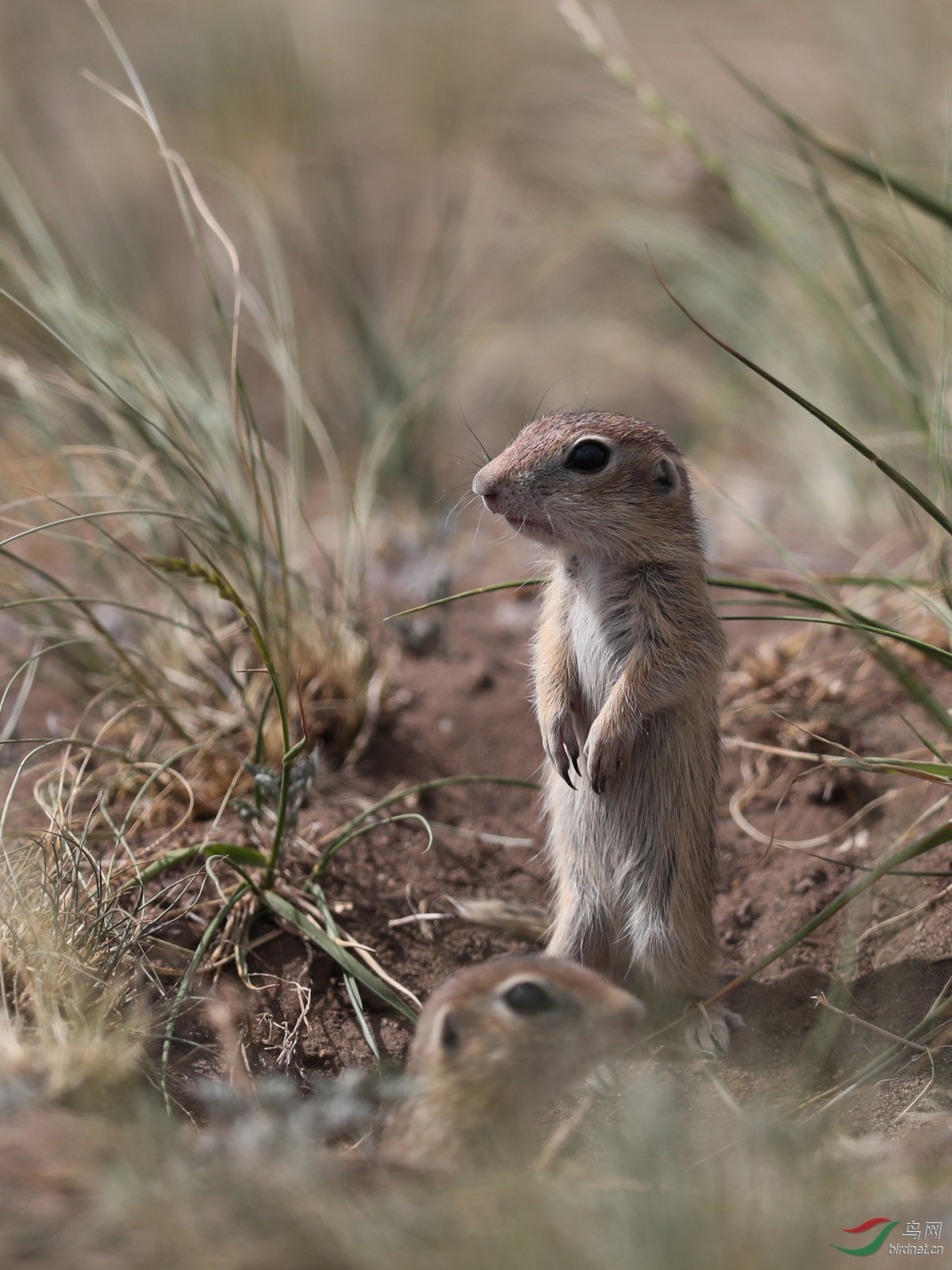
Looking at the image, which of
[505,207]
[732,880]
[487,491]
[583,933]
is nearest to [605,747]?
[583,933]

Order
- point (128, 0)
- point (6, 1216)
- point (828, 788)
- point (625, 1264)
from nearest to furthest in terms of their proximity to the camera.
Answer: point (625, 1264) < point (6, 1216) < point (828, 788) < point (128, 0)

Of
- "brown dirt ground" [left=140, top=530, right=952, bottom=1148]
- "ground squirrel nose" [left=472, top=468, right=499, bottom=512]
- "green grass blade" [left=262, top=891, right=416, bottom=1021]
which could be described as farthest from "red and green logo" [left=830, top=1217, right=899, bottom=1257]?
"ground squirrel nose" [left=472, top=468, right=499, bottom=512]

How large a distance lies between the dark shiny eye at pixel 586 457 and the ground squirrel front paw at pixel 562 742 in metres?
0.70

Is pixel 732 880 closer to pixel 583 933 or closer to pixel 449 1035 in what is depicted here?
pixel 583 933

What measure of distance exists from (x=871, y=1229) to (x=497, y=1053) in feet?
2.44

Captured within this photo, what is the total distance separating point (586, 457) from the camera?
291cm

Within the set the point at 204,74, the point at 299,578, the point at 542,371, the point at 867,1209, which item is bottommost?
the point at 867,1209

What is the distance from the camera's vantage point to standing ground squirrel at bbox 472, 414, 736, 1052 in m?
2.91

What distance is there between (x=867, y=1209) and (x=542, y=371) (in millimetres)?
6281

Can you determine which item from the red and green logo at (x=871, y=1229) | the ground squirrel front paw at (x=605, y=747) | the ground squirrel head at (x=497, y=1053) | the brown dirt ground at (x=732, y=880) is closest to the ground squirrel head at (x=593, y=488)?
the ground squirrel front paw at (x=605, y=747)

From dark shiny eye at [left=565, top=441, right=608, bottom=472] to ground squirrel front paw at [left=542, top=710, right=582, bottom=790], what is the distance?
2.29 ft

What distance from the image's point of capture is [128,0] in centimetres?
1234

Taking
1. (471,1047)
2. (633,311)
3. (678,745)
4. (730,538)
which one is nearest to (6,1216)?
(471,1047)

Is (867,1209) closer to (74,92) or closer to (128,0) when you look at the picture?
(74,92)
